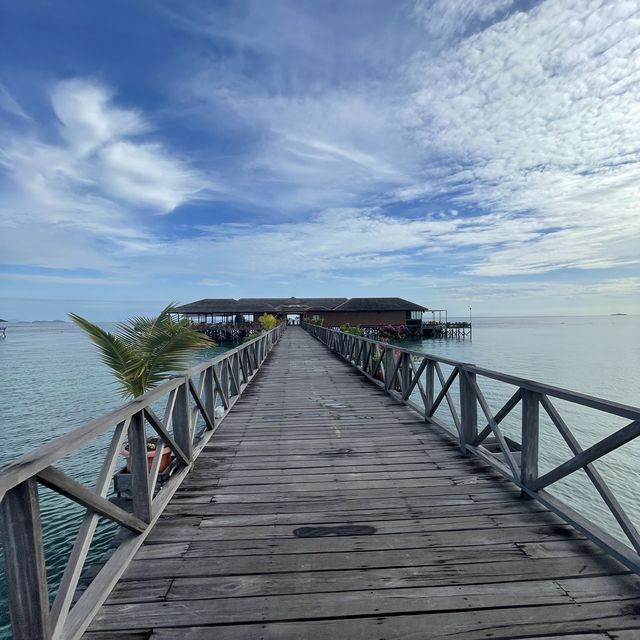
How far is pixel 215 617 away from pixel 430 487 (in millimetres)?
2082

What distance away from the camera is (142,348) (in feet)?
17.4

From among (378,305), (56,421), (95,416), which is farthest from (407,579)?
(378,305)

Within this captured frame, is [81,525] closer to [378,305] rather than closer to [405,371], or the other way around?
[405,371]

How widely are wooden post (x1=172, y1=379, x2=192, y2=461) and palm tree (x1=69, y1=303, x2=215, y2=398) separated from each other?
1502 mm

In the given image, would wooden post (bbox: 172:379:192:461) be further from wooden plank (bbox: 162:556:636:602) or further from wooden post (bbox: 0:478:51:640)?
wooden post (bbox: 0:478:51:640)

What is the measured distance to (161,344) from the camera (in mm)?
5309

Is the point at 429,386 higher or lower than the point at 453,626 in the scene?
Answer: higher

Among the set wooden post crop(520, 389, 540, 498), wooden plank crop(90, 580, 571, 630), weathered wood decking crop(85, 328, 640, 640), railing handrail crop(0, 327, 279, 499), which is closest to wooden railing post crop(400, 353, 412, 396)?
weathered wood decking crop(85, 328, 640, 640)

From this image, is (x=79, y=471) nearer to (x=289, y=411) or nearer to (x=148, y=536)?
(x=289, y=411)

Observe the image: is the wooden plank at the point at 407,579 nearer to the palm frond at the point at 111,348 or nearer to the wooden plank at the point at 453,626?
the wooden plank at the point at 453,626

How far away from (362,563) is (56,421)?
13329 millimetres

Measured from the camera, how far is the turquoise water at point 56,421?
17.4 ft

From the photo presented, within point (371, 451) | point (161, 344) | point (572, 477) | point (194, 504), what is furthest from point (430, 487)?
point (572, 477)

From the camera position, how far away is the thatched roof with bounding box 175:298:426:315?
161 feet
